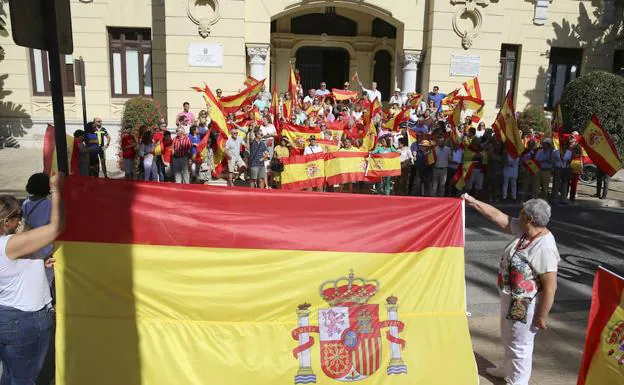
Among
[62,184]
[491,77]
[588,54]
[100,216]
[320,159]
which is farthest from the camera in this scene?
[588,54]

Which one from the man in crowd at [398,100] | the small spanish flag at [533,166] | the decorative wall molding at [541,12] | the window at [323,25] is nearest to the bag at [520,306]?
the small spanish flag at [533,166]

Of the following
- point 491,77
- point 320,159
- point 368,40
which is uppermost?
point 368,40

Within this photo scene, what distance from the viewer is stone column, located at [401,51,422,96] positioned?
62.0ft

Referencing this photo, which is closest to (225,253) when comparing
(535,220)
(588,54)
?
(535,220)

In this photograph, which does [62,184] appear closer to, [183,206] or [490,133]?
[183,206]

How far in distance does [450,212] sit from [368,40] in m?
18.8

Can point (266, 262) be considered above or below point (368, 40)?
below

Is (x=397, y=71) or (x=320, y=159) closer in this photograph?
(x=320, y=159)

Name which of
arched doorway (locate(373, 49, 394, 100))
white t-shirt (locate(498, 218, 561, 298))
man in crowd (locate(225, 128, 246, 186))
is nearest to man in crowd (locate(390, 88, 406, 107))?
arched doorway (locate(373, 49, 394, 100))

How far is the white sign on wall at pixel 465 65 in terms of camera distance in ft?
60.6

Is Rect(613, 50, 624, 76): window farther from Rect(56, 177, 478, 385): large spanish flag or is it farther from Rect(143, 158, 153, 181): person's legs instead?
Rect(56, 177, 478, 385): large spanish flag

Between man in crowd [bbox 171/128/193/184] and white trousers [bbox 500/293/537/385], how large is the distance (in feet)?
30.3

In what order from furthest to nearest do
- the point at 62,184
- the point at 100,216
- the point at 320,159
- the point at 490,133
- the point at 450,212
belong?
the point at 490,133 < the point at 320,159 < the point at 450,212 < the point at 100,216 < the point at 62,184

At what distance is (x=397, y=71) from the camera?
19.6 metres
